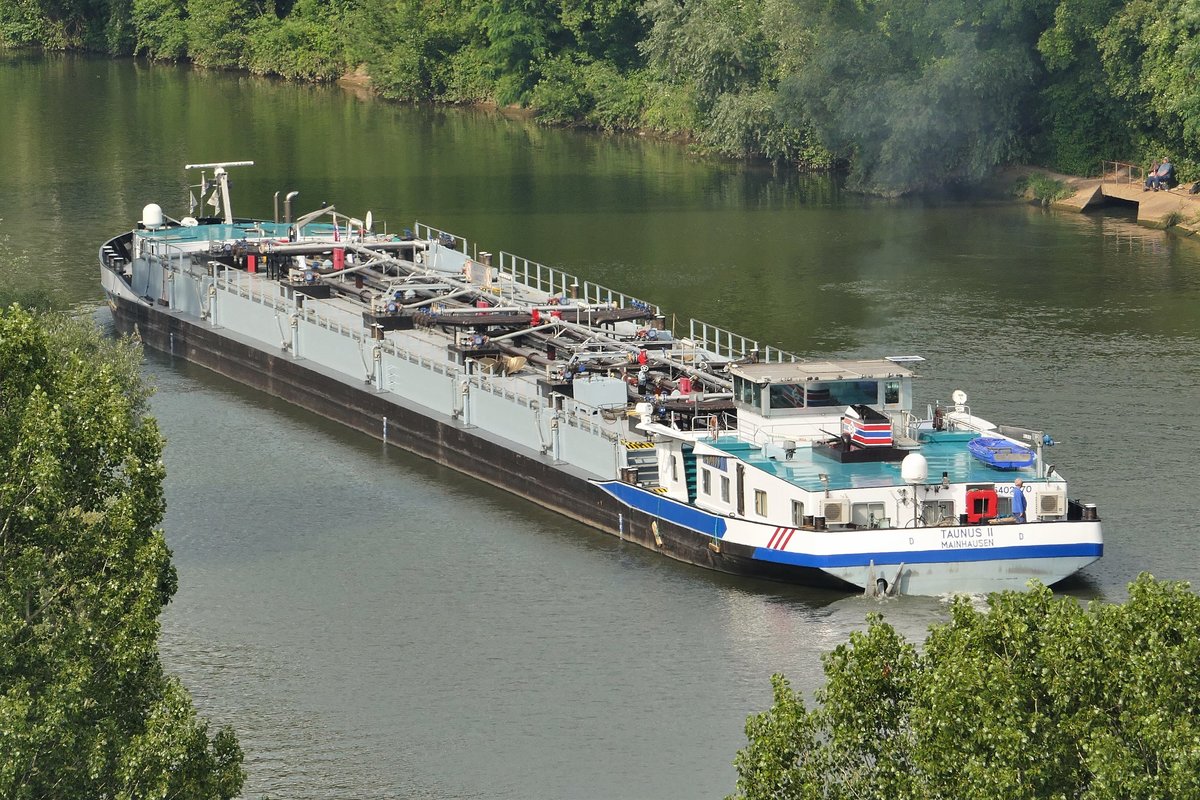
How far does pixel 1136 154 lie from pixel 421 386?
181 feet

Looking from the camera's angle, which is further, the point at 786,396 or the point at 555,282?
the point at 555,282

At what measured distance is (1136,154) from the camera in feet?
342

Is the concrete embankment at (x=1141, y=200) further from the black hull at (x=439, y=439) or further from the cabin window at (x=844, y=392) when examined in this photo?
the cabin window at (x=844, y=392)

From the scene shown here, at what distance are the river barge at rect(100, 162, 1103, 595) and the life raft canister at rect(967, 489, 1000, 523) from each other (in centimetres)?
4

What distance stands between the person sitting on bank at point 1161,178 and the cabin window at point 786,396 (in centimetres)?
5683


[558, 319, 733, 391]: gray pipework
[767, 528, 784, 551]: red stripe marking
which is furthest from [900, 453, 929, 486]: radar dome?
[558, 319, 733, 391]: gray pipework

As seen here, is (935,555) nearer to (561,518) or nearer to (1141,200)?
(561,518)

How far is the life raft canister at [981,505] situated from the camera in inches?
1793

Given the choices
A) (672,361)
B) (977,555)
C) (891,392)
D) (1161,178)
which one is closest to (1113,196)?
(1161,178)

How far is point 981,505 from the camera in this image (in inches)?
1796

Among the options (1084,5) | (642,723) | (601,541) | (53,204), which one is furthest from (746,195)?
(642,723)

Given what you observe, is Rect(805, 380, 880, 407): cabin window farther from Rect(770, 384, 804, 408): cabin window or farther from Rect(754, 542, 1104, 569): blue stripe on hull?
Rect(754, 542, 1104, 569): blue stripe on hull

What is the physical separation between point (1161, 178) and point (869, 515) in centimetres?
6038

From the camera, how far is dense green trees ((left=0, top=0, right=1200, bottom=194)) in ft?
327
